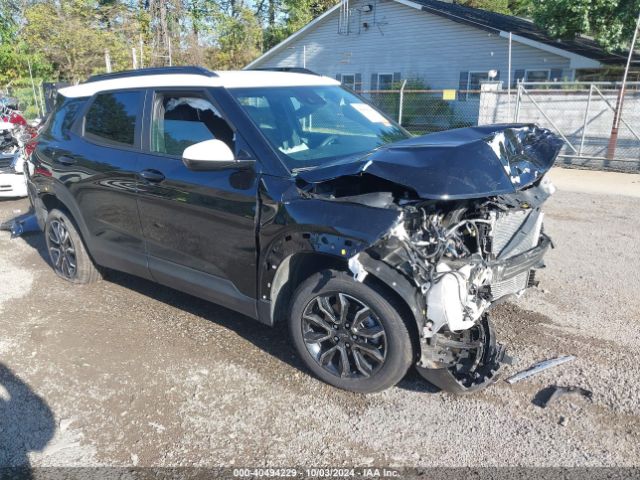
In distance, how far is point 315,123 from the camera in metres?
4.05

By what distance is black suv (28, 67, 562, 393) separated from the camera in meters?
3.03

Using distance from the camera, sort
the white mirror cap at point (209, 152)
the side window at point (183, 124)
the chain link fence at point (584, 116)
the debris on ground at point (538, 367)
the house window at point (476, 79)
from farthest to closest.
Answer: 1. the house window at point (476, 79)
2. the chain link fence at point (584, 116)
3. the side window at point (183, 124)
4. the debris on ground at point (538, 367)
5. the white mirror cap at point (209, 152)

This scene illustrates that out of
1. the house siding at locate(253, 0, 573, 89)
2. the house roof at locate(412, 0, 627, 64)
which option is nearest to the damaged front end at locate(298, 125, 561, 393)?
the house roof at locate(412, 0, 627, 64)

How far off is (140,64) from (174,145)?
85.8 feet

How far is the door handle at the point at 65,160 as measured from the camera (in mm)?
4773

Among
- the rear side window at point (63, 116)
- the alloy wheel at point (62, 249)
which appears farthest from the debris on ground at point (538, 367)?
the rear side window at point (63, 116)

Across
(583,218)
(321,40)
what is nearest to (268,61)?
(321,40)

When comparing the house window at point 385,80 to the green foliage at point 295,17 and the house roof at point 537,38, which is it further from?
the green foliage at point 295,17

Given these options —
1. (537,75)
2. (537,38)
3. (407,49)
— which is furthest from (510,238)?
(407,49)

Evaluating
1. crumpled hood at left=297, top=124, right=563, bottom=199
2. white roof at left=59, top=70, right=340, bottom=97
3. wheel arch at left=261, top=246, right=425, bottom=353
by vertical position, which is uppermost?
white roof at left=59, top=70, right=340, bottom=97

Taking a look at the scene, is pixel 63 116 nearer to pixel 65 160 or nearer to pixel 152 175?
pixel 65 160

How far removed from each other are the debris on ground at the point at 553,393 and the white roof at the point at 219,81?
2873mm

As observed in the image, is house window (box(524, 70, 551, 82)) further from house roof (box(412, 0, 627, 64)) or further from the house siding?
house roof (box(412, 0, 627, 64))

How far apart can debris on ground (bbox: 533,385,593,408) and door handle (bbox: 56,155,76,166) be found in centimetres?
418
